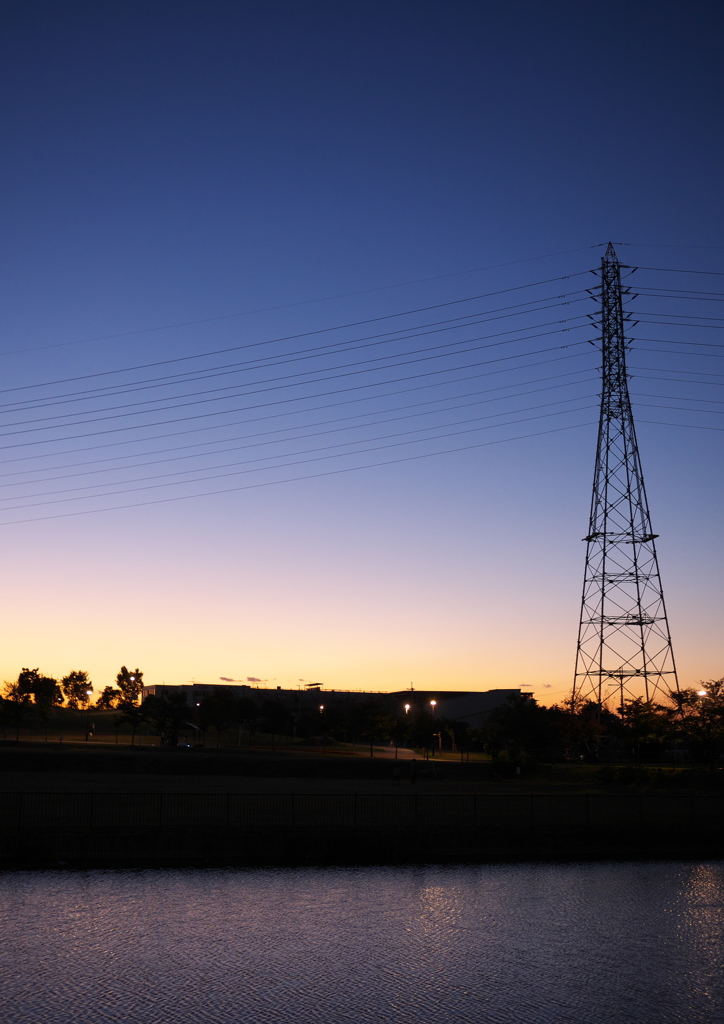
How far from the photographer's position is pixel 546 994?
12.1 metres

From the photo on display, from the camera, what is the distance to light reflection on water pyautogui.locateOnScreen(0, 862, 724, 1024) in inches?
448

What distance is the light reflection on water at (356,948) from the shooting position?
37.3ft

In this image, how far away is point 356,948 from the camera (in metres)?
14.4

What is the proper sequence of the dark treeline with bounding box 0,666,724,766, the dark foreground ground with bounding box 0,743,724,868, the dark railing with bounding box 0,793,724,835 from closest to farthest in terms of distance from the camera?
the dark foreground ground with bounding box 0,743,724,868 → the dark railing with bounding box 0,793,724,835 → the dark treeline with bounding box 0,666,724,766

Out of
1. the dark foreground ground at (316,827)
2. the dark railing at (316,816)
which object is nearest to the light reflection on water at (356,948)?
the dark foreground ground at (316,827)

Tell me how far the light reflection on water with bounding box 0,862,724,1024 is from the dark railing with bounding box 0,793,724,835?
209 inches

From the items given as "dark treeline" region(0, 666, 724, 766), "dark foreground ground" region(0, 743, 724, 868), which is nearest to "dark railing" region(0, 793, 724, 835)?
"dark foreground ground" region(0, 743, 724, 868)

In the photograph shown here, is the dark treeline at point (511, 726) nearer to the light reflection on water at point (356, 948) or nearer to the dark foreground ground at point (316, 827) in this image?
the dark foreground ground at point (316, 827)

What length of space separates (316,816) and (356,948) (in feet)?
54.4

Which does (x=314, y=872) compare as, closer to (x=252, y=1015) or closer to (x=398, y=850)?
(x=398, y=850)

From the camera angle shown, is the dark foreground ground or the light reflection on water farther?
the dark foreground ground

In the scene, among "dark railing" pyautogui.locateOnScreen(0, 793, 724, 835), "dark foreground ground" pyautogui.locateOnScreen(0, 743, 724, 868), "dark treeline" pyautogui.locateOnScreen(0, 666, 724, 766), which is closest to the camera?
"dark foreground ground" pyautogui.locateOnScreen(0, 743, 724, 868)

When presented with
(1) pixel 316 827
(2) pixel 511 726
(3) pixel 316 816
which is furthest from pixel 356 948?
(2) pixel 511 726

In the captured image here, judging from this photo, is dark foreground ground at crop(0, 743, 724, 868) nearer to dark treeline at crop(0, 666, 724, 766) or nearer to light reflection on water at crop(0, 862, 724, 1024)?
light reflection on water at crop(0, 862, 724, 1024)
